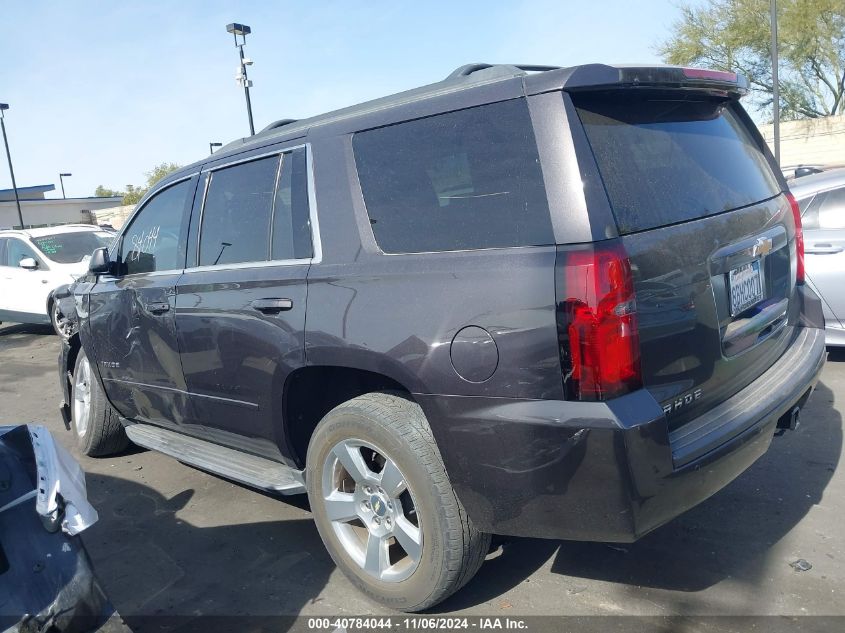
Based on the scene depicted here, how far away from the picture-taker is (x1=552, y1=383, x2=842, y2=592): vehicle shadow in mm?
3088

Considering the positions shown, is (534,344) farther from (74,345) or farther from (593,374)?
(74,345)

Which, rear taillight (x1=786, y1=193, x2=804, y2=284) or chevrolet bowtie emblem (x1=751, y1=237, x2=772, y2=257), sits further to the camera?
rear taillight (x1=786, y1=193, x2=804, y2=284)

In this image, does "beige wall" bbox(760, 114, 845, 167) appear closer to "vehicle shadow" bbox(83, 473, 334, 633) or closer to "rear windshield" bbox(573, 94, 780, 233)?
"rear windshield" bbox(573, 94, 780, 233)

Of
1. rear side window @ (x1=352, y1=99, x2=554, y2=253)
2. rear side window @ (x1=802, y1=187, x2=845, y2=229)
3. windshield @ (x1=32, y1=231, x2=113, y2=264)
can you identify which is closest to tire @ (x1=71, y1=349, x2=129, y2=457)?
rear side window @ (x1=352, y1=99, x2=554, y2=253)

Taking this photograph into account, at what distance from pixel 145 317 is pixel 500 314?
2524 mm

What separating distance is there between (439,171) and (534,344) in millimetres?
831

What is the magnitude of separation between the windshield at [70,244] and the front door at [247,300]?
28.4 ft

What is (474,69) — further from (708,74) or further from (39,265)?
(39,265)

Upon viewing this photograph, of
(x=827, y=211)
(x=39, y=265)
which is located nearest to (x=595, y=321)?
(x=827, y=211)

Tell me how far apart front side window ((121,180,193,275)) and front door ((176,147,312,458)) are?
237 millimetres

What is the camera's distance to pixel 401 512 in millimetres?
2883

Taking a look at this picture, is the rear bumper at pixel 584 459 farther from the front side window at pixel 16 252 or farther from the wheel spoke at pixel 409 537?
the front side window at pixel 16 252

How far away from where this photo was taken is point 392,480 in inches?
112

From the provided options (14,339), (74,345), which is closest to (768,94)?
(14,339)
